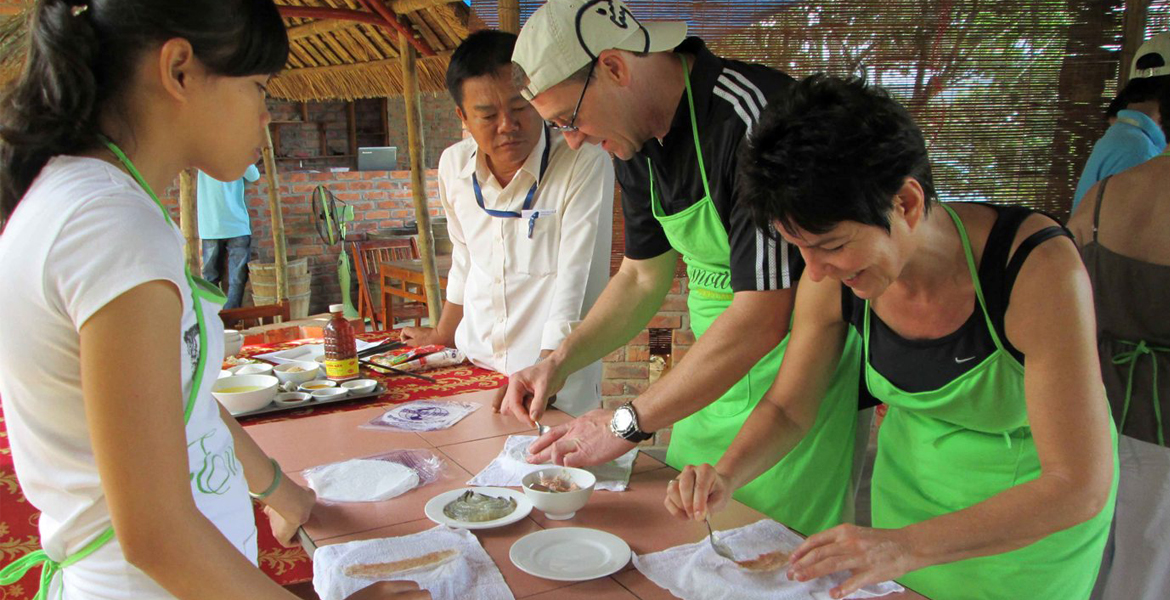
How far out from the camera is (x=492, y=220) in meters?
2.84

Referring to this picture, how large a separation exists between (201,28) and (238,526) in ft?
2.14

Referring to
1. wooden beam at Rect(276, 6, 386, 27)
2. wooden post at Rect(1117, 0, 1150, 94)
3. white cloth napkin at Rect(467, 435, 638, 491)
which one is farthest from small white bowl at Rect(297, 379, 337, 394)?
wooden post at Rect(1117, 0, 1150, 94)

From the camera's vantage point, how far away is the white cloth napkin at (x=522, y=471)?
162 cm

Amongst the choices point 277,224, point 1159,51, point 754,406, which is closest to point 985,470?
point 754,406

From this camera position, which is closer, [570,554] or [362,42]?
[570,554]

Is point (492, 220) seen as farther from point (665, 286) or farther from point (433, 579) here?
point (433, 579)

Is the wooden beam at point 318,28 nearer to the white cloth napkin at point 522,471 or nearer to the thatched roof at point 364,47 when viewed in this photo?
the thatched roof at point 364,47

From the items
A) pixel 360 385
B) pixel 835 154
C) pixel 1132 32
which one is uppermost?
pixel 1132 32

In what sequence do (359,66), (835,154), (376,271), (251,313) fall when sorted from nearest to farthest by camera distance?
(835,154) < (251,313) < (359,66) < (376,271)

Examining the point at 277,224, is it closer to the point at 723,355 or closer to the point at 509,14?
the point at 509,14

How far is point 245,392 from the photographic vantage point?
2.09 metres

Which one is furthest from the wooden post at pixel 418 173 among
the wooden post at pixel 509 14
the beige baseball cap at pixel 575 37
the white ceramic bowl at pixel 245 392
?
the beige baseball cap at pixel 575 37

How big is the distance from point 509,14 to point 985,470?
2.71 m

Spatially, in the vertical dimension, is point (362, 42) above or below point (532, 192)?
above
